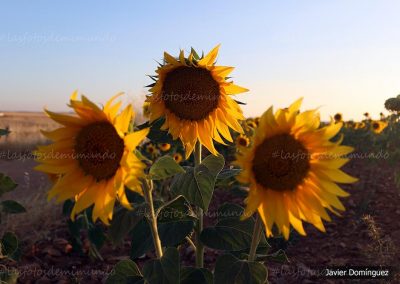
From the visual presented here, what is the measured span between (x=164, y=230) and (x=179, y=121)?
0.56 metres

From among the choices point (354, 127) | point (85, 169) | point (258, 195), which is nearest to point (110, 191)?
point (85, 169)

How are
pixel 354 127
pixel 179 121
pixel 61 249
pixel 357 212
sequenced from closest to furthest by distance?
pixel 179 121, pixel 61 249, pixel 357 212, pixel 354 127

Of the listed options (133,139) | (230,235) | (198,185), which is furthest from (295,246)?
(133,139)

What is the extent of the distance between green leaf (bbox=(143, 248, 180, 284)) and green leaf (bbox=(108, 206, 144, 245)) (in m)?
0.17

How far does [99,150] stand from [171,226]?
635 millimetres

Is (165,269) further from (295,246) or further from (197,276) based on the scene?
(295,246)

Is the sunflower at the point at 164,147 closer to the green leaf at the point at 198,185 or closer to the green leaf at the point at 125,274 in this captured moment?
the green leaf at the point at 125,274

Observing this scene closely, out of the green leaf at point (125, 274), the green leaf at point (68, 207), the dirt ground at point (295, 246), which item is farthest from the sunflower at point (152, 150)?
the green leaf at point (125, 274)

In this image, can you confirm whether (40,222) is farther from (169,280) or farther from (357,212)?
(169,280)

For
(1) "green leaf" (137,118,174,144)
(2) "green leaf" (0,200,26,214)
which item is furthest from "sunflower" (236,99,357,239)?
(2) "green leaf" (0,200,26,214)

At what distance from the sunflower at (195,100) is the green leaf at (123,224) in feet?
1.44

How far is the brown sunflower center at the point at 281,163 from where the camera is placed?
→ 5.21 feet

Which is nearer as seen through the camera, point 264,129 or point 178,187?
point 264,129

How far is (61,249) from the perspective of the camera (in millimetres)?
4785
